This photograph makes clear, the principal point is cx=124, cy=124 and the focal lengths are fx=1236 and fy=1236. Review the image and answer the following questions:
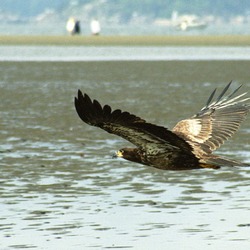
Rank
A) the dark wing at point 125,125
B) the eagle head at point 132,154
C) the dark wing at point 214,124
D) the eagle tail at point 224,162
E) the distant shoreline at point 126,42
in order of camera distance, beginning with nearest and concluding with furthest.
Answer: the dark wing at point 125,125, the eagle tail at point 224,162, the eagle head at point 132,154, the dark wing at point 214,124, the distant shoreline at point 126,42

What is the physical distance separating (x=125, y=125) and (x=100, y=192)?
4933 mm

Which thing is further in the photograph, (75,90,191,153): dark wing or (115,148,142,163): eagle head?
(115,148,142,163): eagle head

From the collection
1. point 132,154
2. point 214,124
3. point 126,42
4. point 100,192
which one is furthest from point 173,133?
point 126,42

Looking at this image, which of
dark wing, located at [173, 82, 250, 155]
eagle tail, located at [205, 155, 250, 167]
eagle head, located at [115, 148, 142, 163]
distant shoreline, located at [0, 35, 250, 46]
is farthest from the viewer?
distant shoreline, located at [0, 35, 250, 46]

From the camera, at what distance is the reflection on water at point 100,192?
13.5 meters

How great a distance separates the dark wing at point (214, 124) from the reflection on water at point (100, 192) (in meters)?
0.97

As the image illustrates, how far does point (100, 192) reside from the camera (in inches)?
663

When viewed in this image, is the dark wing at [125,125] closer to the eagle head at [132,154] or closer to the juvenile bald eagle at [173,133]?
the juvenile bald eagle at [173,133]

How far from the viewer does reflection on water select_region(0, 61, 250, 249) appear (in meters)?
13.5

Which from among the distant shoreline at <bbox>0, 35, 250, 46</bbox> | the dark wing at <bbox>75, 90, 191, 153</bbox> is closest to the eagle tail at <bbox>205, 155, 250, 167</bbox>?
the dark wing at <bbox>75, 90, 191, 153</bbox>

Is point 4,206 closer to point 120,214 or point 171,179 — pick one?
point 120,214

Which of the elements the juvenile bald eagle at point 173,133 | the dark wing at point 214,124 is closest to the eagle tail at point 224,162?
the juvenile bald eagle at point 173,133

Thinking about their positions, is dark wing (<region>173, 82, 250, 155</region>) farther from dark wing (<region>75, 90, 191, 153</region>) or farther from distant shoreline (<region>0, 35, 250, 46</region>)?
distant shoreline (<region>0, 35, 250, 46</region>)

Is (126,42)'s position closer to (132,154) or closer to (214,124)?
(214,124)
